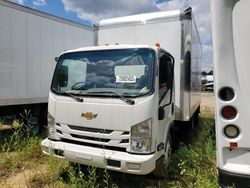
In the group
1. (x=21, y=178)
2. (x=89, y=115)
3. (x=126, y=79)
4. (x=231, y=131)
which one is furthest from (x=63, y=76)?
(x=231, y=131)

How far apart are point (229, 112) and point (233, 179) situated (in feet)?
2.23

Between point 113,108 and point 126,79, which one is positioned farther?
point 126,79

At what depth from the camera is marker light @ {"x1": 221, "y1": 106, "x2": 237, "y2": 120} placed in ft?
10.2

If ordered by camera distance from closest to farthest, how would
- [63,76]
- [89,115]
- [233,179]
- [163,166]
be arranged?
[233,179] < [89,115] < [163,166] < [63,76]

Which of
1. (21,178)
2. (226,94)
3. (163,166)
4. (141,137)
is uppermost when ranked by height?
(226,94)

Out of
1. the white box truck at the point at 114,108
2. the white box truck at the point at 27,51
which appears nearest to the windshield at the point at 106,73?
the white box truck at the point at 114,108

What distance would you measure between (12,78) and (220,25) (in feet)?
20.5

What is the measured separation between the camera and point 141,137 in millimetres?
4484

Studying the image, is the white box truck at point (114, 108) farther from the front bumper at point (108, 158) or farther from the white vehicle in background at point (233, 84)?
the white vehicle in background at point (233, 84)

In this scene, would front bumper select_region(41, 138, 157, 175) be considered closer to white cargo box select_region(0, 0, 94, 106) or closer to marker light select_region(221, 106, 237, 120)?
marker light select_region(221, 106, 237, 120)

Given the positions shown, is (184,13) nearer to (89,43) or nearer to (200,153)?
(200,153)

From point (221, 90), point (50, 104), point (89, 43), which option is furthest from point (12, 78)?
point (221, 90)

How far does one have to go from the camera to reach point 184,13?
614 cm

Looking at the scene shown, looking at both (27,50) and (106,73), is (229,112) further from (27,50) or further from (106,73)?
(27,50)
